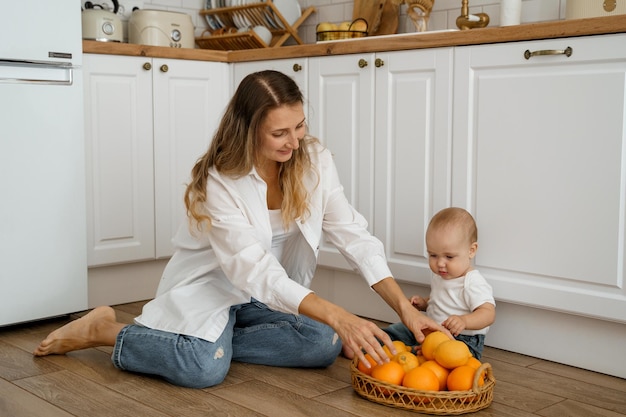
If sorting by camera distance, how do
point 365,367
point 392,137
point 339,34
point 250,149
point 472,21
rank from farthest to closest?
point 339,34 < point 472,21 < point 392,137 < point 250,149 < point 365,367

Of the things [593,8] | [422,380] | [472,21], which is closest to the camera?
[422,380]

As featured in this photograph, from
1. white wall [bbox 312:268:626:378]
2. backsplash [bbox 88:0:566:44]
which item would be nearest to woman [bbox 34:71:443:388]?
white wall [bbox 312:268:626:378]

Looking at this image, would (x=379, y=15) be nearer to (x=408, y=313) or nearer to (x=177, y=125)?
(x=177, y=125)

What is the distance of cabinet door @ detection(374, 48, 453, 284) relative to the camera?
108 inches

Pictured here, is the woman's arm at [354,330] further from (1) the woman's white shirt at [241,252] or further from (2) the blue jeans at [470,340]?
(2) the blue jeans at [470,340]

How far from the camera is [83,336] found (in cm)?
253

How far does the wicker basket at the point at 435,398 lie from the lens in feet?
6.68

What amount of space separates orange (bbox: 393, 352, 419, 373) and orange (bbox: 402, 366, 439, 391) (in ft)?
0.14

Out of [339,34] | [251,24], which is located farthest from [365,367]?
[251,24]

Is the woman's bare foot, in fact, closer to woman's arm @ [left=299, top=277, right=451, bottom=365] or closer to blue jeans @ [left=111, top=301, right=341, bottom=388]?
blue jeans @ [left=111, top=301, right=341, bottom=388]

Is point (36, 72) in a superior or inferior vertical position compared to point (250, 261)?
superior

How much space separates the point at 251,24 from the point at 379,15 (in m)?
0.66

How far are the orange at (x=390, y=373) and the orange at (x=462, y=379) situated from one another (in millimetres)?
126

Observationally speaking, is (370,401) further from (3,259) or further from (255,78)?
(3,259)
